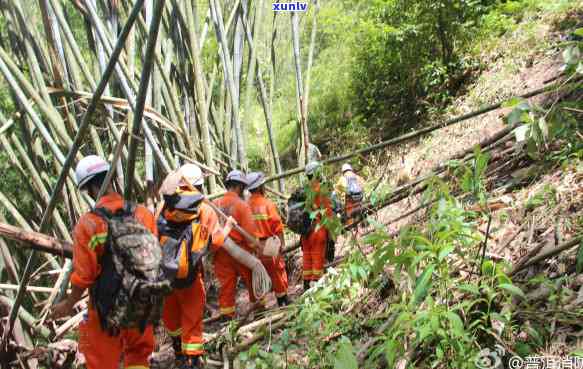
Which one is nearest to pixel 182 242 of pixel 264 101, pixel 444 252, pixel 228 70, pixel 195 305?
pixel 195 305

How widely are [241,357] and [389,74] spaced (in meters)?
7.35

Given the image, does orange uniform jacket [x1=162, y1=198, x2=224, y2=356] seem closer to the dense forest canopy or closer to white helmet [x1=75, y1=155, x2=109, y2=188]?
the dense forest canopy

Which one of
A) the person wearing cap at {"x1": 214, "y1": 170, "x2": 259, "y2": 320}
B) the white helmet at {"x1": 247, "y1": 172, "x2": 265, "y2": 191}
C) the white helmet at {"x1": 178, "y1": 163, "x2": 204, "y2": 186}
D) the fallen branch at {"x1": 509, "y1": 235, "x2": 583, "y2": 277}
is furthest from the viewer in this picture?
the white helmet at {"x1": 247, "y1": 172, "x2": 265, "y2": 191}

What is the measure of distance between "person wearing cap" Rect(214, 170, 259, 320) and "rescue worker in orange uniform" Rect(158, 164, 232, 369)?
A: 2.01ft

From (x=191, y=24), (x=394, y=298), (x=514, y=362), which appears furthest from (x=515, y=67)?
(x=514, y=362)

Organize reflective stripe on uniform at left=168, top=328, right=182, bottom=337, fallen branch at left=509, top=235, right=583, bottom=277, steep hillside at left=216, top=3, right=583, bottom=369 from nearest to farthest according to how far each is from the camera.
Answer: steep hillside at left=216, top=3, right=583, bottom=369
fallen branch at left=509, top=235, right=583, bottom=277
reflective stripe on uniform at left=168, top=328, right=182, bottom=337

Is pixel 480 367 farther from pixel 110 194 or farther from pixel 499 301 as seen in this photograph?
pixel 110 194

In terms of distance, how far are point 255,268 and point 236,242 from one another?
0.50 meters

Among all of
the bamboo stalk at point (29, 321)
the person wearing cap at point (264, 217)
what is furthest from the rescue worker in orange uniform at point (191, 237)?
the person wearing cap at point (264, 217)

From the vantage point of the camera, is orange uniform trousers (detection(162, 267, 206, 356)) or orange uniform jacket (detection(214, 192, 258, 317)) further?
orange uniform jacket (detection(214, 192, 258, 317))

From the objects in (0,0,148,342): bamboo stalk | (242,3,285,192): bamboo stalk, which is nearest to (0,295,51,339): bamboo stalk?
(0,0,148,342): bamboo stalk

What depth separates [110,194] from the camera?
109 inches

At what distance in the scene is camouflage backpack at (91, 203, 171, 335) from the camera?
2.58 metres

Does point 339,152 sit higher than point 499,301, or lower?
lower
